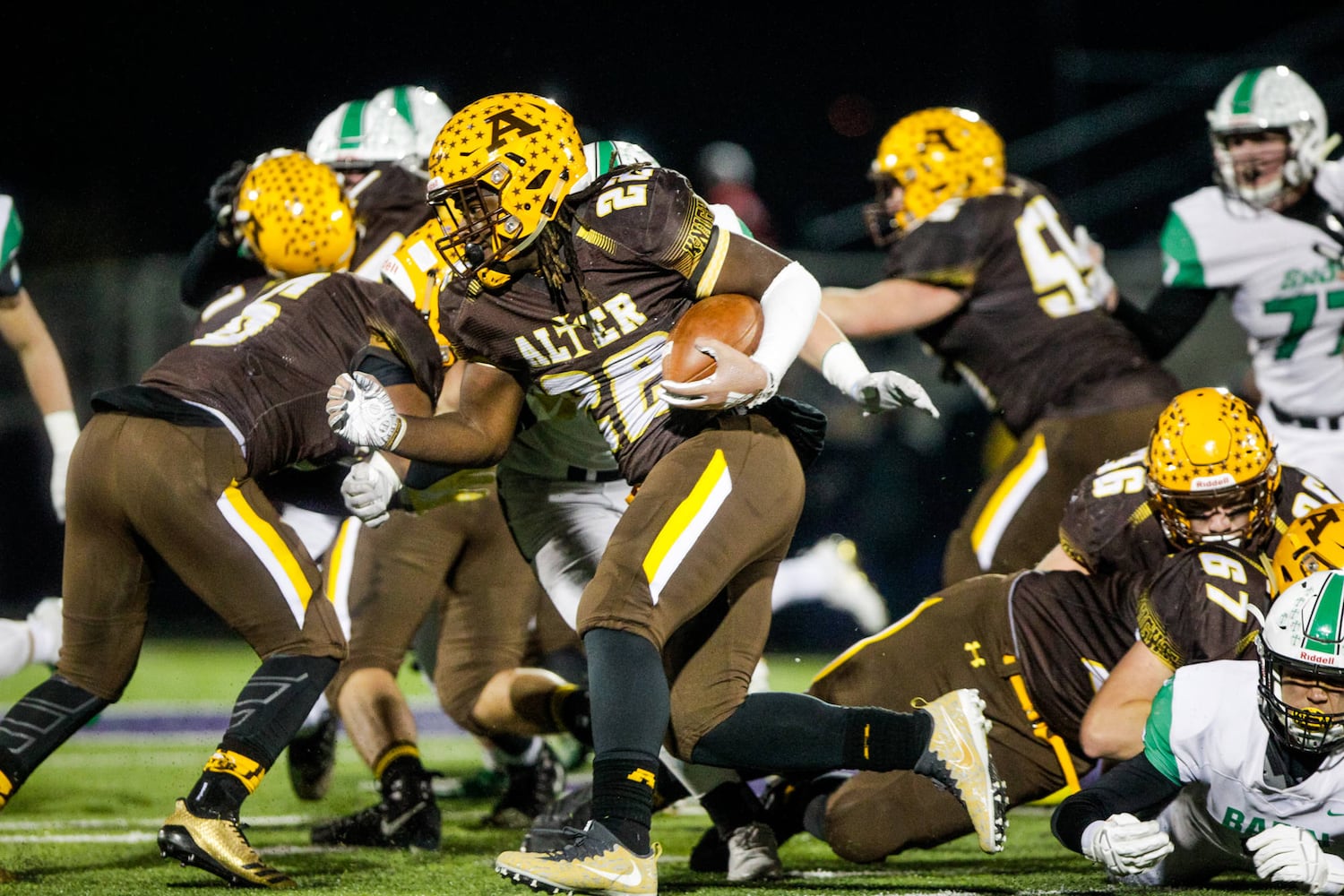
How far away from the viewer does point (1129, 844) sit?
2.92 meters

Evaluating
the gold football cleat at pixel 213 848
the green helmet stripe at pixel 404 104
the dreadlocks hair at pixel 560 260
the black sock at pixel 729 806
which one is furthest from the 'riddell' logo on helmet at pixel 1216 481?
the green helmet stripe at pixel 404 104

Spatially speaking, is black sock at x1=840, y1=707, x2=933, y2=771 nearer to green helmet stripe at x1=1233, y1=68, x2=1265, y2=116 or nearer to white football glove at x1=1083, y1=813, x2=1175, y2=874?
white football glove at x1=1083, y1=813, x2=1175, y2=874

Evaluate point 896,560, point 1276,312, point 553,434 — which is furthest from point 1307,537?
point 896,560

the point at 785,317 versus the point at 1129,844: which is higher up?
the point at 785,317

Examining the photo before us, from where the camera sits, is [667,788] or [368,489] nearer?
[368,489]

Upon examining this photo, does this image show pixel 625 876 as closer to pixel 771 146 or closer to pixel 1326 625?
pixel 1326 625

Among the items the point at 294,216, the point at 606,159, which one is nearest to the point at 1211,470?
the point at 606,159

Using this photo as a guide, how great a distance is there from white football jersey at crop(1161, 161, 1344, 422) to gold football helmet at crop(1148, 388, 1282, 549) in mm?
1828

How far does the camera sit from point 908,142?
5230 millimetres

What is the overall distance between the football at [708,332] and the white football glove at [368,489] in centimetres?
60

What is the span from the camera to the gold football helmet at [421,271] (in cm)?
354

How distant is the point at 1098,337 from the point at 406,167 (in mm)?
2332

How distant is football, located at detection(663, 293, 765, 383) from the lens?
10.1ft

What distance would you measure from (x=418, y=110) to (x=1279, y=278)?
3058mm
